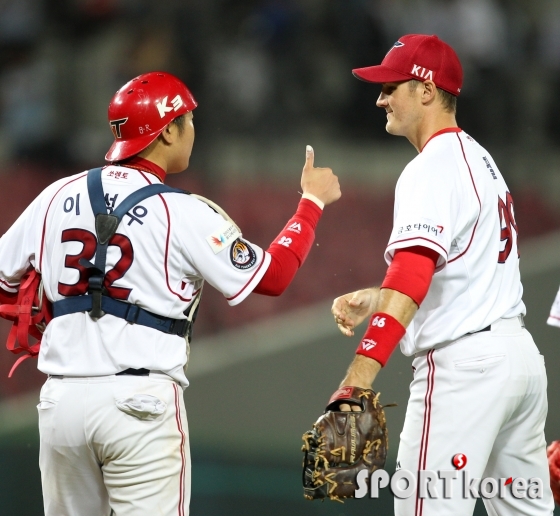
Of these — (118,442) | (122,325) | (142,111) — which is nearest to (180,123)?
(142,111)

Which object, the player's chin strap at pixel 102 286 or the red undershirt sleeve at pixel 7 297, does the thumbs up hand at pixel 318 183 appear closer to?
the player's chin strap at pixel 102 286

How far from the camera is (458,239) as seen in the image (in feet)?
10.7

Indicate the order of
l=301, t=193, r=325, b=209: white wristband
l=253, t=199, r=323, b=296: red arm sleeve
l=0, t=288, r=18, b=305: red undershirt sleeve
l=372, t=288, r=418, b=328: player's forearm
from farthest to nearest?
l=301, t=193, r=325, b=209: white wristband < l=0, t=288, r=18, b=305: red undershirt sleeve < l=253, t=199, r=323, b=296: red arm sleeve < l=372, t=288, r=418, b=328: player's forearm

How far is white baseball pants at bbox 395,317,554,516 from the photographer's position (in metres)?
3.15

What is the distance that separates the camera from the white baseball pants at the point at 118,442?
10.1ft

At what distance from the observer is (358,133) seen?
979 cm

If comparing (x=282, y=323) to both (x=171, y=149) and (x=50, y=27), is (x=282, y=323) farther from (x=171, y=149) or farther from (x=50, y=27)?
(x=171, y=149)

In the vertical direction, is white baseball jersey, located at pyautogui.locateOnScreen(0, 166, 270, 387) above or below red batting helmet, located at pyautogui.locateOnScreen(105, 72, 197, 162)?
below

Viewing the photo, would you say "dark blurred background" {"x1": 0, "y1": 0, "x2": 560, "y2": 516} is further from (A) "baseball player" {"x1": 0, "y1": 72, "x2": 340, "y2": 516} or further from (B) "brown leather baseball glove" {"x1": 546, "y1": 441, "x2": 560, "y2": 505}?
(A) "baseball player" {"x1": 0, "y1": 72, "x2": 340, "y2": 516}

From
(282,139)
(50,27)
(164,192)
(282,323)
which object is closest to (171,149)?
(164,192)

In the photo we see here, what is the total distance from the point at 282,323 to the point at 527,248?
2.49m

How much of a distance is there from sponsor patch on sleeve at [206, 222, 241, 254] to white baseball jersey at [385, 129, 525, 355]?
0.55 metres

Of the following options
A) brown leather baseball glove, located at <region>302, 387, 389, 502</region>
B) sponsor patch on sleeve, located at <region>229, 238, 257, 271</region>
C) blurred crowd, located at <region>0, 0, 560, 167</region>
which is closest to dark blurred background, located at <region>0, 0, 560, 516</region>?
blurred crowd, located at <region>0, 0, 560, 167</region>

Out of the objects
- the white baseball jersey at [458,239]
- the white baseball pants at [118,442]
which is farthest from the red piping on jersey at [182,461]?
the white baseball jersey at [458,239]
